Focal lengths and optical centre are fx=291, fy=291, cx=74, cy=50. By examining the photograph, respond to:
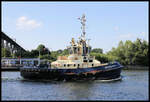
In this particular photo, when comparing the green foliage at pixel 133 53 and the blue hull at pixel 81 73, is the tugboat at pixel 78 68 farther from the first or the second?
the green foliage at pixel 133 53

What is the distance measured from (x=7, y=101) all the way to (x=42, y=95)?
5011 mm

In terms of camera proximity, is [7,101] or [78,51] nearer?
[7,101]

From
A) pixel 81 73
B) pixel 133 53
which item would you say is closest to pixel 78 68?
pixel 81 73

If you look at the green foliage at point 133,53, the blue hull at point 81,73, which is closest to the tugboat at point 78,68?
the blue hull at point 81,73

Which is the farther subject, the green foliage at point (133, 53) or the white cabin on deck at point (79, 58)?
the green foliage at point (133, 53)

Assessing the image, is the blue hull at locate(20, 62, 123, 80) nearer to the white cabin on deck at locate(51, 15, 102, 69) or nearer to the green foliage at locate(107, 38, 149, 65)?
the white cabin on deck at locate(51, 15, 102, 69)

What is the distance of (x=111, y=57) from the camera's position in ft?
365

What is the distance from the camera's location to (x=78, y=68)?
153 feet

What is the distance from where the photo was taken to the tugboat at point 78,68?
46469 millimetres

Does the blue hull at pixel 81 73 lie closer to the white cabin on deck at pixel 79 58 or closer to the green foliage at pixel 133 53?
the white cabin on deck at pixel 79 58

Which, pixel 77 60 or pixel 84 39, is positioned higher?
pixel 84 39

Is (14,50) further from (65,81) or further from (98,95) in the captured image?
(98,95)

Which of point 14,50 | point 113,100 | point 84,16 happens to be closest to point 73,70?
point 84,16

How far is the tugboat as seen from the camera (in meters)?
46.5
